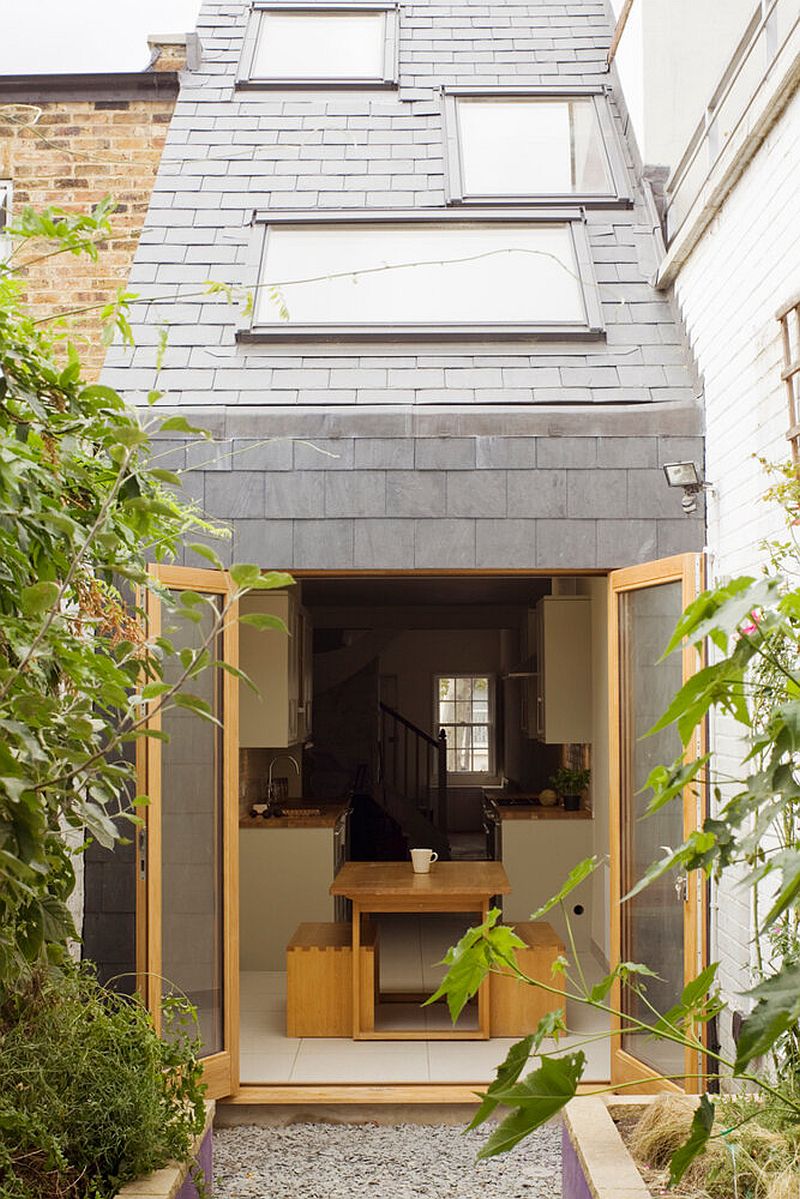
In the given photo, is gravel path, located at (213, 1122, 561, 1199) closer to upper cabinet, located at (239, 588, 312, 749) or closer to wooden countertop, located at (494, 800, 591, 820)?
upper cabinet, located at (239, 588, 312, 749)

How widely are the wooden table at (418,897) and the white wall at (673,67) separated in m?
3.96

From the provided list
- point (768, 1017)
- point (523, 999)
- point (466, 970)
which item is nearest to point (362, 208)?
point (523, 999)

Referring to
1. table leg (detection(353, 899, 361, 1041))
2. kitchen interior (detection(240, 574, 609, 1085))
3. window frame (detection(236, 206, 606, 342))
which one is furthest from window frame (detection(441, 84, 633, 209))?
table leg (detection(353, 899, 361, 1041))

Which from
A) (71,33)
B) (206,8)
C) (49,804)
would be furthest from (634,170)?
(71,33)

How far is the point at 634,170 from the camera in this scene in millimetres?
6816

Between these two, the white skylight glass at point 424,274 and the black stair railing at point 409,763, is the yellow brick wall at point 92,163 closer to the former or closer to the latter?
the white skylight glass at point 424,274

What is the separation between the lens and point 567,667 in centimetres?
840

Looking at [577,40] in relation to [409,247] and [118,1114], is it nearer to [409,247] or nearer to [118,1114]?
[409,247]

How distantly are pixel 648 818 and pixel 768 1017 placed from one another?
421 cm

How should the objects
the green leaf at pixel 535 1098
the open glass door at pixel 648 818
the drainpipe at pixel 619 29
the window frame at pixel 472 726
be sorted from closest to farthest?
the green leaf at pixel 535 1098 < the open glass door at pixel 648 818 < the drainpipe at pixel 619 29 < the window frame at pixel 472 726

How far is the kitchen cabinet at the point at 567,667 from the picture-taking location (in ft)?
27.4

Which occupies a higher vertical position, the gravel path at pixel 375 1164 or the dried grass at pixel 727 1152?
the dried grass at pixel 727 1152

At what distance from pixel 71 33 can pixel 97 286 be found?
27.7 ft

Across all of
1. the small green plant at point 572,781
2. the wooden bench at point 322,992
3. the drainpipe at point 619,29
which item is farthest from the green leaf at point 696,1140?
the small green plant at point 572,781
